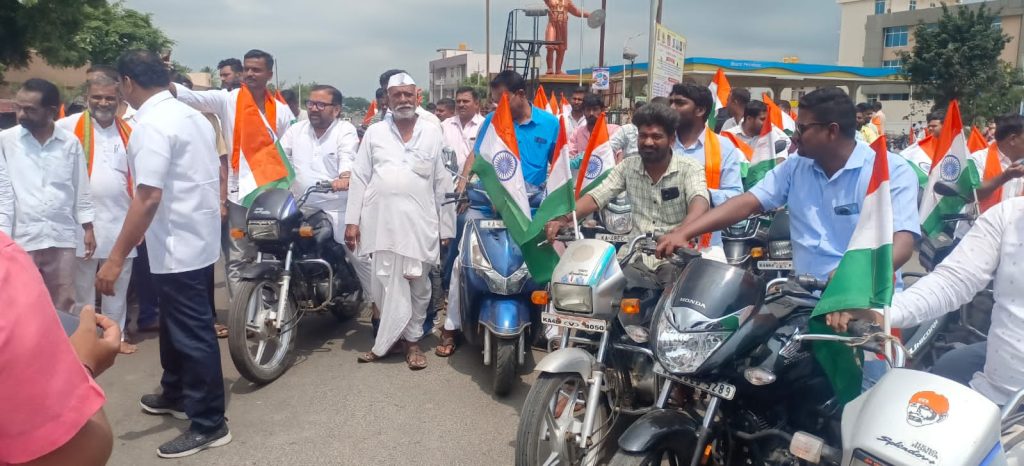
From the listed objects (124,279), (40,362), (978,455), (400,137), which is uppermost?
(400,137)

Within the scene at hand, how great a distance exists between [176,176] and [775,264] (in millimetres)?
3718

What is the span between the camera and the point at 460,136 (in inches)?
290

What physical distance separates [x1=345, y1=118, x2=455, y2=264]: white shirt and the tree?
3014 cm

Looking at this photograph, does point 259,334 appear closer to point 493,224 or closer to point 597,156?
point 493,224

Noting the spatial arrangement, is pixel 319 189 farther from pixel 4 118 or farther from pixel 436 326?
pixel 4 118

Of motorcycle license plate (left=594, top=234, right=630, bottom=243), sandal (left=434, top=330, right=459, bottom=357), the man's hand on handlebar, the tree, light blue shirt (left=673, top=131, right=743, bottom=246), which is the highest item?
the tree

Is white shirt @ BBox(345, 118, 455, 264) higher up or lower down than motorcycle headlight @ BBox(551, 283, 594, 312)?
higher up

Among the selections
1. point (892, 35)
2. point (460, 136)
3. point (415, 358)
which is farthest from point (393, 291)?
point (892, 35)

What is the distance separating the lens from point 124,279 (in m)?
5.11

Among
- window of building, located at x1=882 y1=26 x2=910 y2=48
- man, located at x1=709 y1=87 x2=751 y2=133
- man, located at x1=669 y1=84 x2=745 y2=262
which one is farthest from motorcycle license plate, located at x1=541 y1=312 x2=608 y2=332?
window of building, located at x1=882 y1=26 x2=910 y2=48

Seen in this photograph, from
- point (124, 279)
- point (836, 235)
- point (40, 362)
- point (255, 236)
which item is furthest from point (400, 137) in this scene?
point (40, 362)

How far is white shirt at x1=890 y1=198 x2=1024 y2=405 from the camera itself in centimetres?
239

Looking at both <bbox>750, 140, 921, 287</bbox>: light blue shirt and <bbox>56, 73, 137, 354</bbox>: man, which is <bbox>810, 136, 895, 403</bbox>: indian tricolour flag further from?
<bbox>56, 73, 137, 354</bbox>: man

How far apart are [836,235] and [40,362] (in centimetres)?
303
